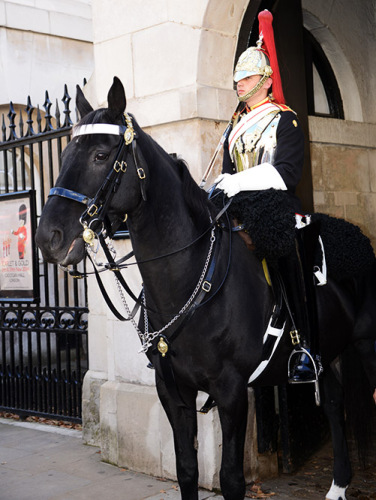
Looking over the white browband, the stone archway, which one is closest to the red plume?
the white browband

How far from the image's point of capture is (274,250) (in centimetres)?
340

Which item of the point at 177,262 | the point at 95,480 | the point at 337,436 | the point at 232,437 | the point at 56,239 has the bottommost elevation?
the point at 95,480

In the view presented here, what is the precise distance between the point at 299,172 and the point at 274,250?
0.50 metres

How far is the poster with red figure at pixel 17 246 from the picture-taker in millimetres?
6715

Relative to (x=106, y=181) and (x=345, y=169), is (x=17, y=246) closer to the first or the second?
(x=345, y=169)

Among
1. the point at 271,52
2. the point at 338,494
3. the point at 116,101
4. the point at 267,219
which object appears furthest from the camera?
the point at 338,494

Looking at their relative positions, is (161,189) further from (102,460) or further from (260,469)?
(102,460)

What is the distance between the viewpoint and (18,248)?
22.4ft

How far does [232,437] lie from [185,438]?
0.29 metres

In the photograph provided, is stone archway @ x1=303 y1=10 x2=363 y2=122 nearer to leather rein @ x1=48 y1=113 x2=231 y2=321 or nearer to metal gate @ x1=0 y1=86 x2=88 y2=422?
metal gate @ x1=0 y1=86 x2=88 y2=422

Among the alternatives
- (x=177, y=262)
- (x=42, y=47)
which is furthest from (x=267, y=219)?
(x=42, y=47)

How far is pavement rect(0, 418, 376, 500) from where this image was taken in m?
4.59

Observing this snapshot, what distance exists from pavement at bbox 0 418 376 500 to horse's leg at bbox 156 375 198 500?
3.79ft

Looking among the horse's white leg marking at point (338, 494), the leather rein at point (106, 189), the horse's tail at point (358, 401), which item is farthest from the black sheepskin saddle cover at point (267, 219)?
the horse's white leg marking at point (338, 494)
